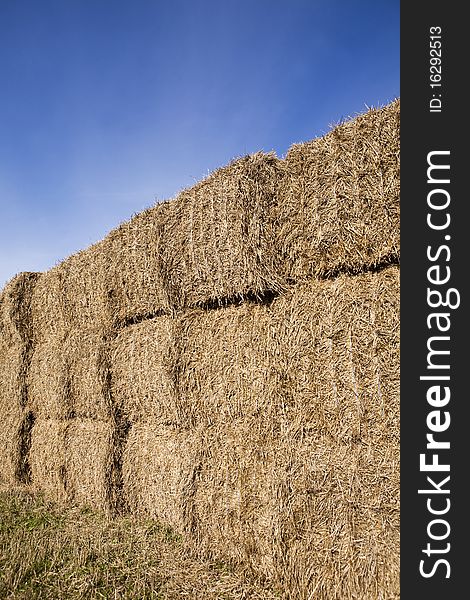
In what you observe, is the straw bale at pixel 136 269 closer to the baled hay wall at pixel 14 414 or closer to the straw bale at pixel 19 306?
the straw bale at pixel 19 306

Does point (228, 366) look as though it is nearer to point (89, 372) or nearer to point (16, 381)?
point (89, 372)

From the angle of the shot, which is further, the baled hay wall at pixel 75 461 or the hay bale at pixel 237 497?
the baled hay wall at pixel 75 461

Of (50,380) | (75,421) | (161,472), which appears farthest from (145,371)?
(50,380)

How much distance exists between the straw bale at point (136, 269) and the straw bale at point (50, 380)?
1578 mm

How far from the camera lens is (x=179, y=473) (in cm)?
550

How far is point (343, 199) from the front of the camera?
4117 mm

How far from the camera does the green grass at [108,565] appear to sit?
440 centimetres

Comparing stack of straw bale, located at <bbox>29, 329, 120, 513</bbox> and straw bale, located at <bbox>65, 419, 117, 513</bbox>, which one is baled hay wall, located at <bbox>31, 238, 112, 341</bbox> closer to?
stack of straw bale, located at <bbox>29, 329, 120, 513</bbox>

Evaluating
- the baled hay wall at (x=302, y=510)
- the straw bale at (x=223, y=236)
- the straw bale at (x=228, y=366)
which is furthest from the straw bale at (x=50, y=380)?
the baled hay wall at (x=302, y=510)

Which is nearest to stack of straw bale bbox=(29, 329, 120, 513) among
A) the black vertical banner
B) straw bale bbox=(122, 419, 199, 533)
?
straw bale bbox=(122, 419, 199, 533)

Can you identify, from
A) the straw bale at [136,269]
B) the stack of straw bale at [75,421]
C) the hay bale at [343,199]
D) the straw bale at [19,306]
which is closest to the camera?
the hay bale at [343,199]

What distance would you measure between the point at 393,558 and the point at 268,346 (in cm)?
199

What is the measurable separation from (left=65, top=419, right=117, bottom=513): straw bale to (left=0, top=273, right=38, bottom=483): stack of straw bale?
1.41 meters

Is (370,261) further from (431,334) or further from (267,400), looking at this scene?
(267,400)
